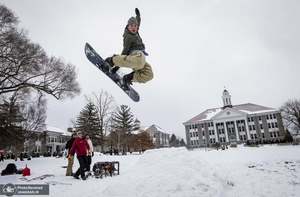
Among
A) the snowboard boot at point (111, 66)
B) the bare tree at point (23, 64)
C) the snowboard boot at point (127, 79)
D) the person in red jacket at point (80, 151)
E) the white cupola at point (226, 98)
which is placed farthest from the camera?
A: the white cupola at point (226, 98)

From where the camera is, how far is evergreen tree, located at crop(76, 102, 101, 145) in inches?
1574

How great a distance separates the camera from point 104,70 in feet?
24.7

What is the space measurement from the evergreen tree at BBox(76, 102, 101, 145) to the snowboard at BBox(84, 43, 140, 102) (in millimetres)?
32564

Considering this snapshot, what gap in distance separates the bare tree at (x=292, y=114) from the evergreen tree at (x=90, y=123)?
52361 millimetres

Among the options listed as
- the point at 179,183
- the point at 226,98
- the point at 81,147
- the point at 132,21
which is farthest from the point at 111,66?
the point at 226,98

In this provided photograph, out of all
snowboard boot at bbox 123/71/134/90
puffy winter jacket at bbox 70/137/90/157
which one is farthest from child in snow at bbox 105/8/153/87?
puffy winter jacket at bbox 70/137/90/157

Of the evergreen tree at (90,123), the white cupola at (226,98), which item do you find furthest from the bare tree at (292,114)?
the evergreen tree at (90,123)

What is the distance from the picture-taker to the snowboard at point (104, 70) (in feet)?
24.1

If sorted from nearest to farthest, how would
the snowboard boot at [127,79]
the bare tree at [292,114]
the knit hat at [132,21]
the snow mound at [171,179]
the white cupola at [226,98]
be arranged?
the snow mound at [171,179] < the knit hat at [132,21] < the snowboard boot at [127,79] < the bare tree at [292,114] < the white cupola at [226,98]

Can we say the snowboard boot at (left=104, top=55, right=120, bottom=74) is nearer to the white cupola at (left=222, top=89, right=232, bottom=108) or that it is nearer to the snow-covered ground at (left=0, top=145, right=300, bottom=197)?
the snow-covered ground at (left=0, top=145, right=300, bottom=197)

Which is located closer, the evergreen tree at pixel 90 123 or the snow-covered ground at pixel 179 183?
the snow-covered ground at pixel 179 183

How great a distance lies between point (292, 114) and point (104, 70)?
230ft

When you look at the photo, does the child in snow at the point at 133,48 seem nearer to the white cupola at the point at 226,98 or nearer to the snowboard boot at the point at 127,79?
the snowboard boot at the point at 127,79

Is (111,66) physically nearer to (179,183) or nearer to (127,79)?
(127,79)
